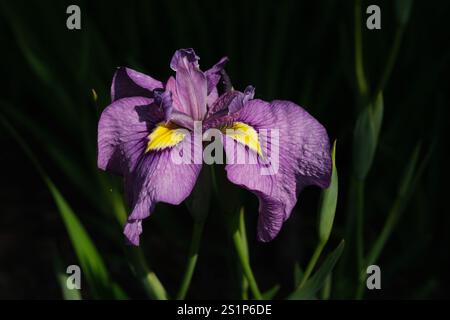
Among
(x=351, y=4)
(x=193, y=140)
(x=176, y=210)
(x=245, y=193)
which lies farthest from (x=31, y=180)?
(x=193, y=140)

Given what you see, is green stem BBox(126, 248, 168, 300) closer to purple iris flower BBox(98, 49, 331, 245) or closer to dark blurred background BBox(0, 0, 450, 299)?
purple iris flower BBox(98, 49, 331, 245)

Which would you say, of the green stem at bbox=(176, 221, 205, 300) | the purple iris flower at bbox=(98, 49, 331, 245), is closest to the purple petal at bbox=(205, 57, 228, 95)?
the purple iris flower at bbox=(98, 49, 331, 245)

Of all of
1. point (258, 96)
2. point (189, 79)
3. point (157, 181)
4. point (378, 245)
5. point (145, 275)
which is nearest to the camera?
point (157, 181)

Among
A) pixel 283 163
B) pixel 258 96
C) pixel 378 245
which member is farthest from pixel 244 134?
pixel 258 96

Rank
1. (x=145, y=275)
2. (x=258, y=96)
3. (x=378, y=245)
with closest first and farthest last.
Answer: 1. (x=145, y=275)
2. (x=378, y=245)
3. (x=258, y=96)

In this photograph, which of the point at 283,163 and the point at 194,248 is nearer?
the point at 283,163

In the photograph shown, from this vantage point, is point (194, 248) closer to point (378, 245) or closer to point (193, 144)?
point (193, 144)
